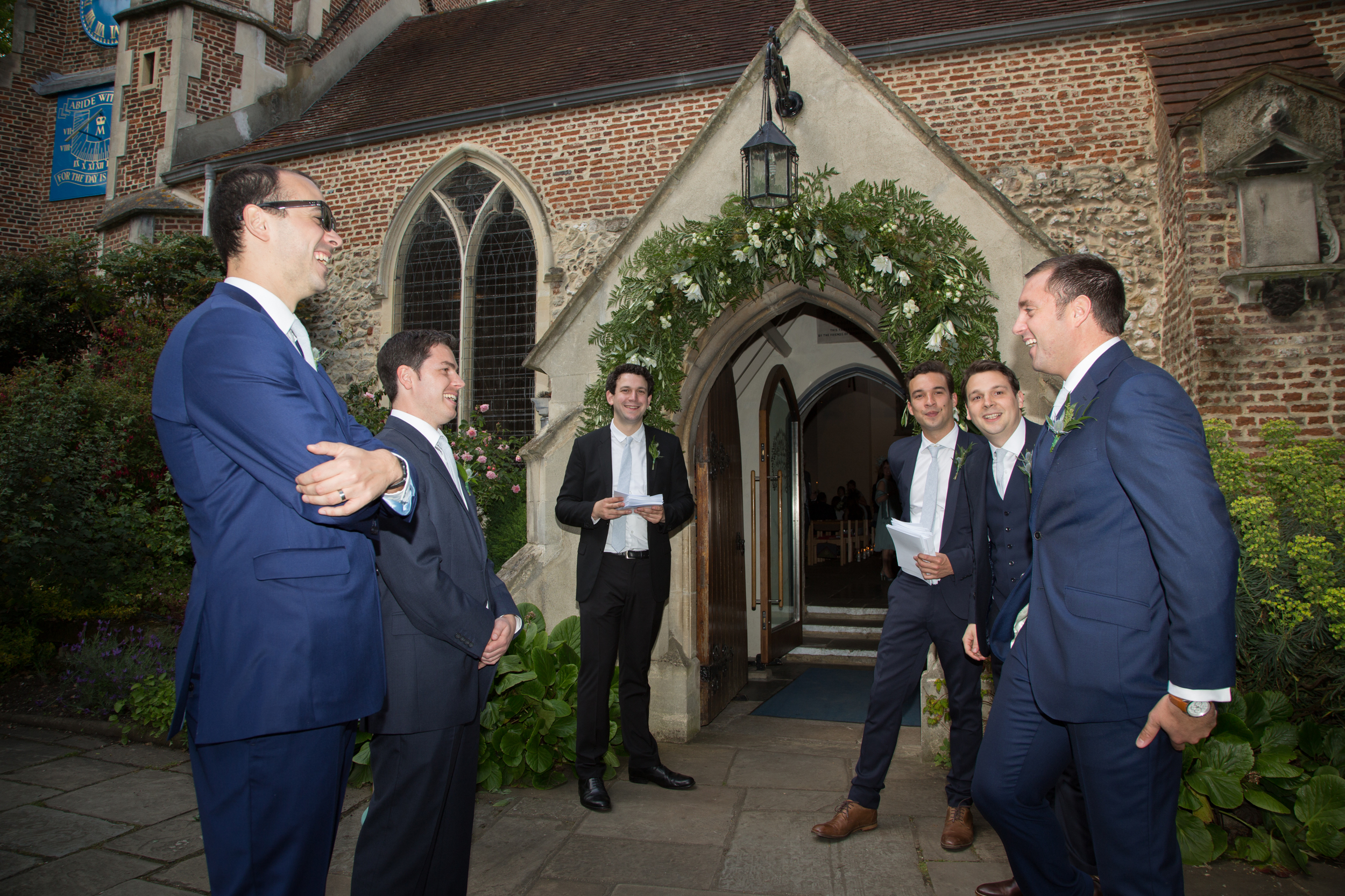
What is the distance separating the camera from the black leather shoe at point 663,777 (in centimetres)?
431

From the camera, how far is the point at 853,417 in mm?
24359

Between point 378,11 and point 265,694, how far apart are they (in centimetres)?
1710

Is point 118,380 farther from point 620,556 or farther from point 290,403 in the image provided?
point 290,403

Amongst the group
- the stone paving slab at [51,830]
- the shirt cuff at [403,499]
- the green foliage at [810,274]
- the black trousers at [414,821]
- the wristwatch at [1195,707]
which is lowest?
the stone paving slab at [51,830]

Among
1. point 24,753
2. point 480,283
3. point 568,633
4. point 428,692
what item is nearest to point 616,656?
point 568,633

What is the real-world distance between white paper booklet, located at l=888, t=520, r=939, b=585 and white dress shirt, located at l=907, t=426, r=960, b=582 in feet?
0.14

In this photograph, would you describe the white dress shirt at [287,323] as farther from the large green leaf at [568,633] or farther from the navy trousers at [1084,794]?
the large green leaf at [568,633]

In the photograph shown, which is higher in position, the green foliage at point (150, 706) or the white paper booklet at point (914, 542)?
the white paper booklet at point (914, 542)

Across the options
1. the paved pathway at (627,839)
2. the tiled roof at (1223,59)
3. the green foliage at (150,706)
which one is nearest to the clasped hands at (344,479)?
the paved pathway at (627,839)

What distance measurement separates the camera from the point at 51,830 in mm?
3824

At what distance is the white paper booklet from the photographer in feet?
12.1

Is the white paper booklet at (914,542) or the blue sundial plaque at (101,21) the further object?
the blue sundial plaque at (101,21)

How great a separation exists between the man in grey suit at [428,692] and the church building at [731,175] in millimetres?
2839

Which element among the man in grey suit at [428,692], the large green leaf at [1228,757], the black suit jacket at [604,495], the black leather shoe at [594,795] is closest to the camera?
the man in grey suit at [428,692]
